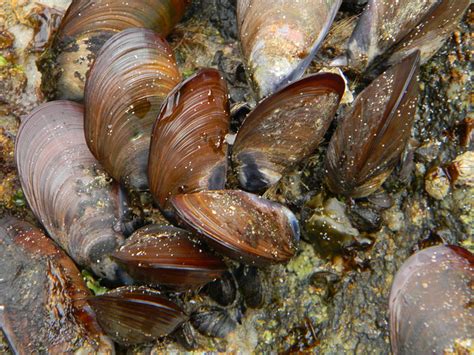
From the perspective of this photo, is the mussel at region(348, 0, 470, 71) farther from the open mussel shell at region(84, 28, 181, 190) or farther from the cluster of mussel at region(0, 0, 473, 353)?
the open mussel shell at region(84, 28, 181, 190)

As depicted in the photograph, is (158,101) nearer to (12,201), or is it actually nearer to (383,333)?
(12,201)

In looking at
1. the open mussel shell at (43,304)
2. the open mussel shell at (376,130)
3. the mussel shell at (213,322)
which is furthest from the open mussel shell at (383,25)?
the open mussel shell at (43,304)

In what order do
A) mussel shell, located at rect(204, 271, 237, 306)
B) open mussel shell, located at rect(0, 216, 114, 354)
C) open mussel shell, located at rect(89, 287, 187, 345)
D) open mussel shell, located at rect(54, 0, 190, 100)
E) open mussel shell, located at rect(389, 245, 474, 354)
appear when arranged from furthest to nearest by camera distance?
open mussel shell, located at rect(54, 0, 190, 100) < mussel shell, located at rect(204, 271, 237, 306) < open mussel shell, located at rect(0, 216, 114, 354) < open mussel shell, located at rect(89, 287, 187, 345) < open mussel shell, located at rect(389, 245, 474, 354)

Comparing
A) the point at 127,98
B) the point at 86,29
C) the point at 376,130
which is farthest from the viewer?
the point at 86,29

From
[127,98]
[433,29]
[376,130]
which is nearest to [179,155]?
[127,98]

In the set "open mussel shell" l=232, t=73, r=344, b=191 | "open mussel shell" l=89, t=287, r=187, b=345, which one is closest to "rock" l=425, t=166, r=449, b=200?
"open mussel shell" l=232, t=73, r=344, b=191

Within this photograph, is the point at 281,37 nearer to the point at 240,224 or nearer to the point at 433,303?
the point at 240,224
